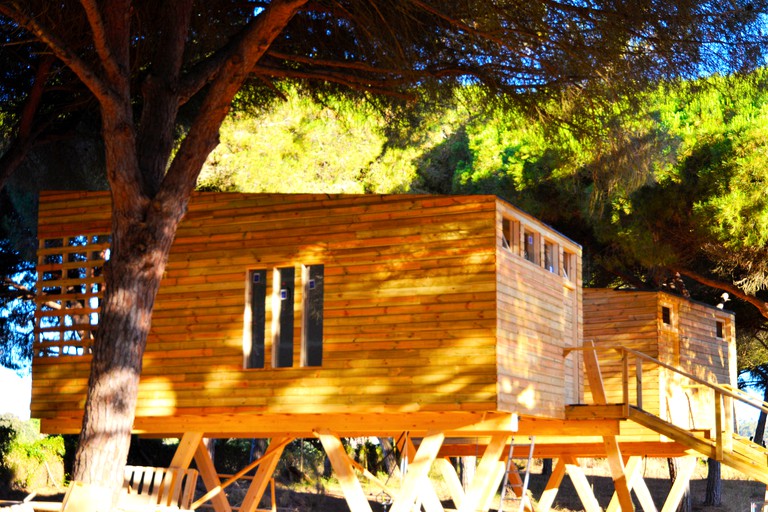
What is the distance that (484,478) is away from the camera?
1225 centimetres

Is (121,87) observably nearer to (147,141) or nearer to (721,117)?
(147,141)

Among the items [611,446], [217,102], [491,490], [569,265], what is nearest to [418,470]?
[491,490]

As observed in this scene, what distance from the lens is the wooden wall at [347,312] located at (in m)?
11.8

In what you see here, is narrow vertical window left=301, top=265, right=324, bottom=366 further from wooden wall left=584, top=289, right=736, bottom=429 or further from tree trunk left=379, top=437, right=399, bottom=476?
tree trunk left=379, top=437, right=399, bottom=476

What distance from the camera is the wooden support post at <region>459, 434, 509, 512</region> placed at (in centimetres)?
1203

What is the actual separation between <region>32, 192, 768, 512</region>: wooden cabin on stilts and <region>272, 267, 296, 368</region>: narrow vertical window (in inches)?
0.7

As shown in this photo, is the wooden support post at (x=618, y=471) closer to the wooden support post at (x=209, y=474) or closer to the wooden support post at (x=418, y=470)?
the wooden support post at (x=418, y=470)

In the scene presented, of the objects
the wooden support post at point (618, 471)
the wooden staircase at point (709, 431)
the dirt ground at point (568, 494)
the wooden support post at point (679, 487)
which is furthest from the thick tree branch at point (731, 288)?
the wooden support post at point (618, 471)

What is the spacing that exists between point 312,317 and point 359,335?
0.78 m

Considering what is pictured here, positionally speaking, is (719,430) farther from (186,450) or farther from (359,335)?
(186,450)

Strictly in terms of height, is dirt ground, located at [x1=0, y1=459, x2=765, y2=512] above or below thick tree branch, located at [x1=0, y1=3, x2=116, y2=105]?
below

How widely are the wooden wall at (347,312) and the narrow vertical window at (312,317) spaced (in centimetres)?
12

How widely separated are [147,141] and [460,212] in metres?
3.70

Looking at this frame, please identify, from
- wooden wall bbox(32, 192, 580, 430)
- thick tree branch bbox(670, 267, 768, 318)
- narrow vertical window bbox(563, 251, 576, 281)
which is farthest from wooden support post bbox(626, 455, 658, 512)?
wooden wall bbox(32, 192, 580, 430)
